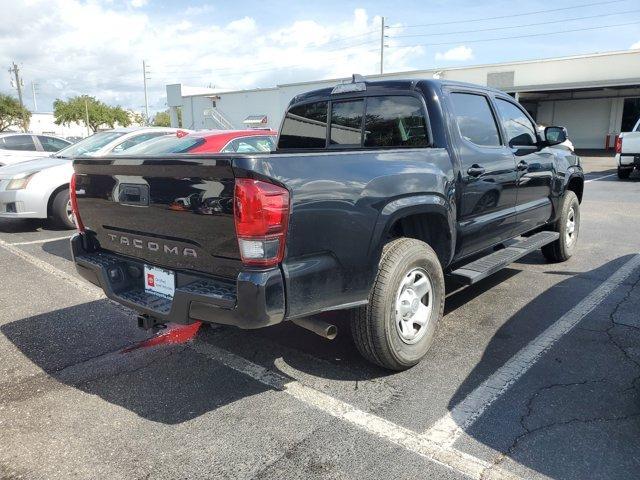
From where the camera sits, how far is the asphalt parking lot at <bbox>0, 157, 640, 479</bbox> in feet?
8.57

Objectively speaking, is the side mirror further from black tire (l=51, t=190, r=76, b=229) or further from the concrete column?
the concrete column

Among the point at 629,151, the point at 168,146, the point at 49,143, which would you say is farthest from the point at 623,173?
the point at 49,143

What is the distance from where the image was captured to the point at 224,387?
11.1 ft

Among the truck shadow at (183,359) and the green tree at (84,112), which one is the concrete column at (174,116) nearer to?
the green tree at (84,112)

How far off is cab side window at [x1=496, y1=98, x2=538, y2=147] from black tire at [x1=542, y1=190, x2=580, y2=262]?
103 cm

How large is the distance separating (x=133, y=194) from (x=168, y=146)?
166 inches

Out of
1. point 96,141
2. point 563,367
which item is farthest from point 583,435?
point 96,141

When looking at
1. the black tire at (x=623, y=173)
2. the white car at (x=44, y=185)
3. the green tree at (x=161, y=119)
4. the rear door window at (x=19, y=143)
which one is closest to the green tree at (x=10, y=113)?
the green tree at (x=161, y=119)

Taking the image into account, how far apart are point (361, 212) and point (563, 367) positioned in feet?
5.96

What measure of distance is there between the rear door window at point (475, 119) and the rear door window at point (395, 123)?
0.33m

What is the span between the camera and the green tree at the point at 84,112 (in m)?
76.1

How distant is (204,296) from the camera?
2779 mm

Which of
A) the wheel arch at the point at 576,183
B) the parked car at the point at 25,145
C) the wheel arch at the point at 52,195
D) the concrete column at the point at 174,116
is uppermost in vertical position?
the concrete column at the point at 174,116

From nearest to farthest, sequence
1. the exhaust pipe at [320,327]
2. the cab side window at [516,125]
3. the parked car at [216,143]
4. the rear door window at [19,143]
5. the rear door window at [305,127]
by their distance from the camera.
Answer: the exhaust pipe at [320,327], the rear door window at [305,127], the cab side window at [516,125], the parked car at [216,143], the rear door window at [19,143]
